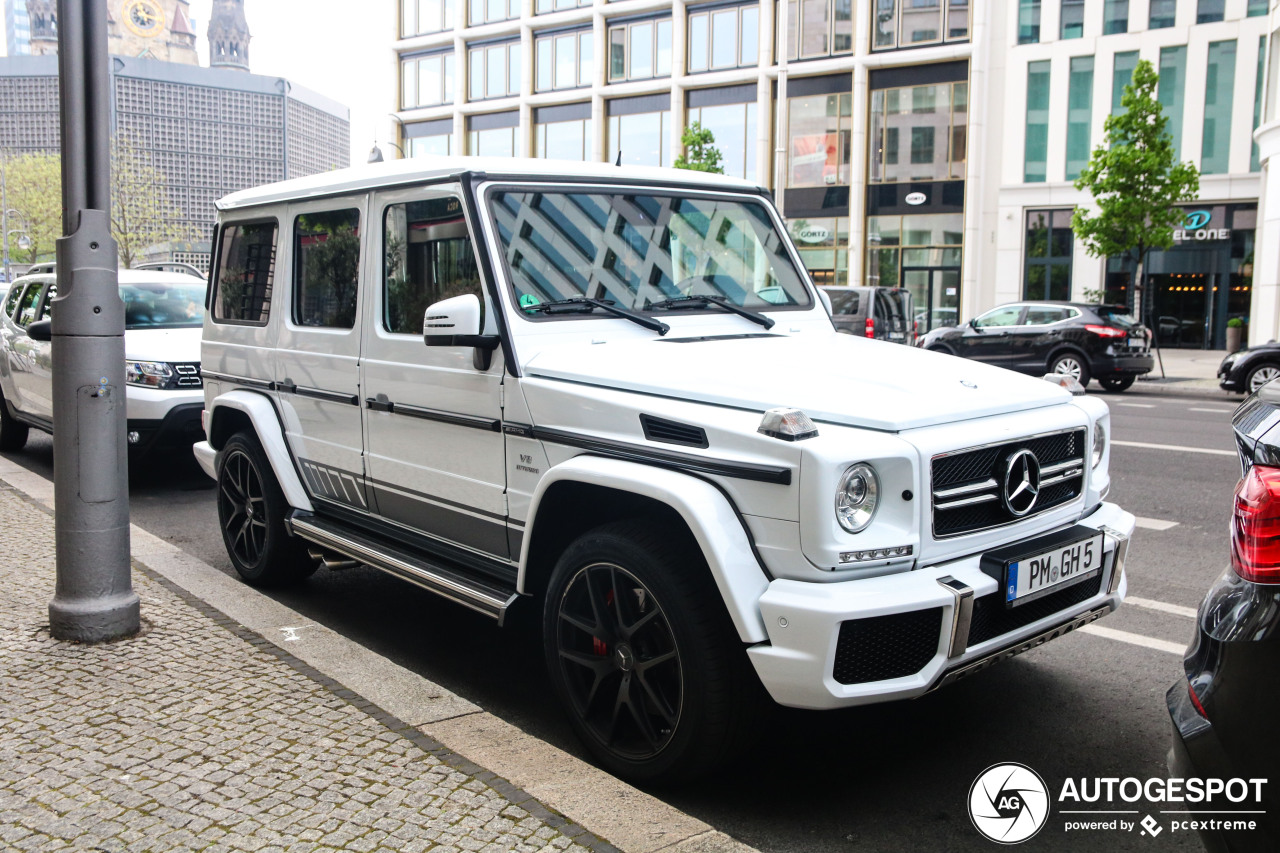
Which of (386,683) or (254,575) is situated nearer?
(386,683)

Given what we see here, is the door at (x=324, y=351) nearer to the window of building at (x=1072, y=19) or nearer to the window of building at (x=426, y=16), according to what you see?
the window of building at (x=1072, y=19)

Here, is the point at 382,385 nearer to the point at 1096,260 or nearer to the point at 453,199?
the point at 453,199

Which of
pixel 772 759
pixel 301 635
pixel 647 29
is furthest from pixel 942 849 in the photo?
pixel 647 29

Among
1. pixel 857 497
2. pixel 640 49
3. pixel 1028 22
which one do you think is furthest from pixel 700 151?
pixel 857 497

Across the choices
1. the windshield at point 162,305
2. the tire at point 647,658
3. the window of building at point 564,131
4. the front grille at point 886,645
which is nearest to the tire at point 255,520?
the tire at point 647,658

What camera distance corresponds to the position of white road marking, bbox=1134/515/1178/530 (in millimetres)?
7359

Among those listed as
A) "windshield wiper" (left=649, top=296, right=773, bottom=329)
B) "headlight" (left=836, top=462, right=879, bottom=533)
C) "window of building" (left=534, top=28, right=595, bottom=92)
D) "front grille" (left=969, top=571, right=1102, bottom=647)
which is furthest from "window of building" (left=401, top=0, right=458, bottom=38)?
"headlight" (left=836, top=462, right=879, bottom=533)

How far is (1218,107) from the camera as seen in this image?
31.3 metres

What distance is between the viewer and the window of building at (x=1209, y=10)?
3114 cm

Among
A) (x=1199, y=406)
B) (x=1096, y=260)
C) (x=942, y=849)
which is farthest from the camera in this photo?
(x=1096, y=260)

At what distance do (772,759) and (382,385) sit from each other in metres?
2.29

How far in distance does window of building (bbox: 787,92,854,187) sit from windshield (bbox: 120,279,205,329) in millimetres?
31785

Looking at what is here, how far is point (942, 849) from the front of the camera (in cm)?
318

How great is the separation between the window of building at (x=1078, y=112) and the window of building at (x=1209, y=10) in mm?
3043
